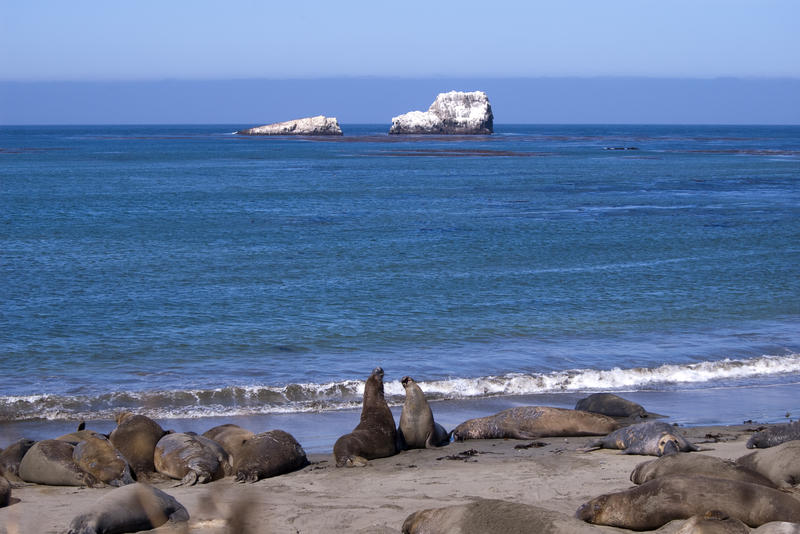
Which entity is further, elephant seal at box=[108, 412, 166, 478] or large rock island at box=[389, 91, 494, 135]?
large rock island at box=[389, 91, 494, 135]

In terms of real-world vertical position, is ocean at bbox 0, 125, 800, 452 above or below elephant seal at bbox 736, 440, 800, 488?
below

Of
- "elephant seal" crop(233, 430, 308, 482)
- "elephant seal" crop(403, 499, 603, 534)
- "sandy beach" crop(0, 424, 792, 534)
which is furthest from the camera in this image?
"elephant seal" crop(233, 430, 308, 482)

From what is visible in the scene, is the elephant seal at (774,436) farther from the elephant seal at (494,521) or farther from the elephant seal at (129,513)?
the elephant seal at (129,513)

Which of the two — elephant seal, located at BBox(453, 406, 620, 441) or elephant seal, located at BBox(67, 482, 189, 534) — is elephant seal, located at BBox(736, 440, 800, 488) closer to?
elephant seal, located at BBox(453, 406, 620, 441)

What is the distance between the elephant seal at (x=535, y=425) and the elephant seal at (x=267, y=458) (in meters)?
2.70

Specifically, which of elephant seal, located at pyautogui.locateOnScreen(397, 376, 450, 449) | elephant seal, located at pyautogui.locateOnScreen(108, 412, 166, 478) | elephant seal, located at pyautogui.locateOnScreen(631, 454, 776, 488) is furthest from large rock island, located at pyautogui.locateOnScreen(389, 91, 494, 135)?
elephant seal, located at pyautogui.locateOnScreen(631, 454, 776, 488)

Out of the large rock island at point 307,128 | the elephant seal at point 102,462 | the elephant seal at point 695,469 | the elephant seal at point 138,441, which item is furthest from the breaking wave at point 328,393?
the large rock island at point 307,128

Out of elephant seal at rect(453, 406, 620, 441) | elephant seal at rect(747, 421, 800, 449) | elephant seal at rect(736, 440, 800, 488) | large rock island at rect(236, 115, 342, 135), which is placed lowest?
elephant seal at rect(453, 406, 620, 441)

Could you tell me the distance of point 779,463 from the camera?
362 inches

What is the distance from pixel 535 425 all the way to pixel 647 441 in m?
1.88

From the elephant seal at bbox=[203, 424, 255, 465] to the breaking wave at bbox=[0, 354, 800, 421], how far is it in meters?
2.60

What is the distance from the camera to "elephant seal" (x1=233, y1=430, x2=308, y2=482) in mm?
10234

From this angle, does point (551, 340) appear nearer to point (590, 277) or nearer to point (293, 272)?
point (590, 277)

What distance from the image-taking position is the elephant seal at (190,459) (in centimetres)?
1007
